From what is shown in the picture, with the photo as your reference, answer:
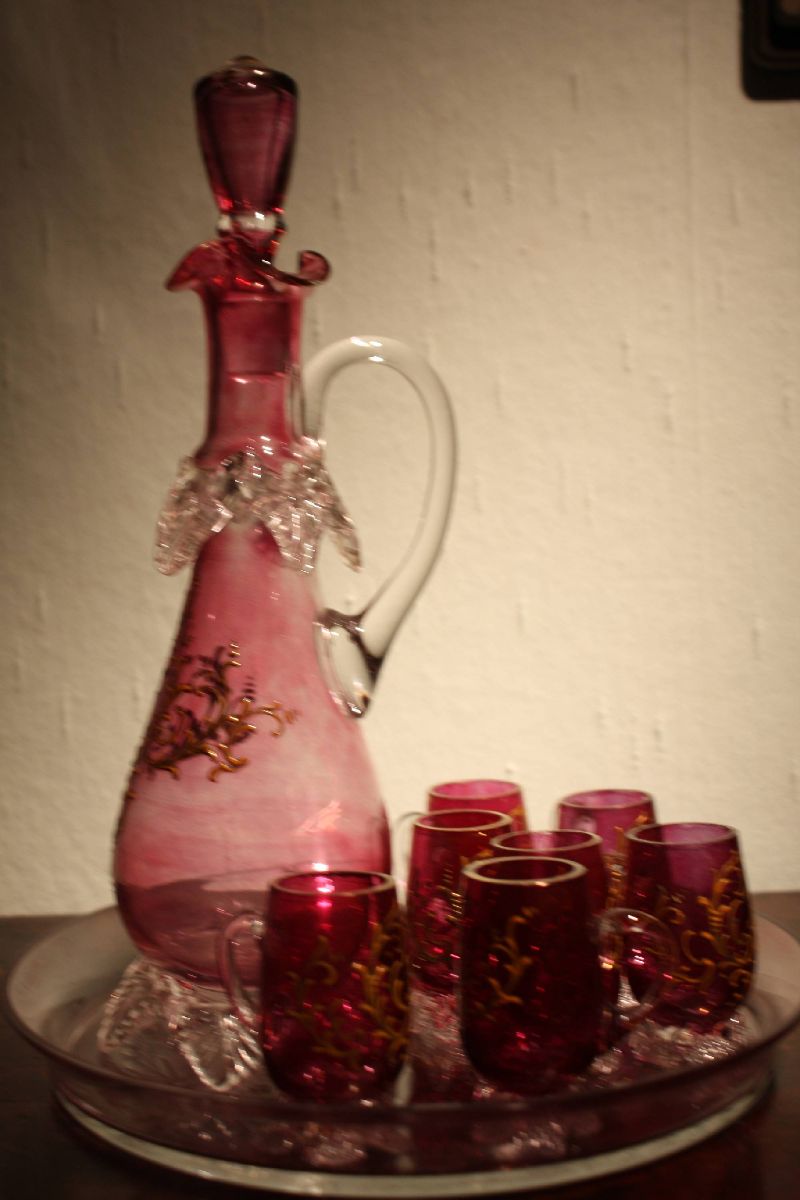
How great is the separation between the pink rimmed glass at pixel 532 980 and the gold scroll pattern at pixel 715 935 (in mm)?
49

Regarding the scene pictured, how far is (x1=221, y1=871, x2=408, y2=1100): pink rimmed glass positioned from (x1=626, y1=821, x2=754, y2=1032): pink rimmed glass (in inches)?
4.6

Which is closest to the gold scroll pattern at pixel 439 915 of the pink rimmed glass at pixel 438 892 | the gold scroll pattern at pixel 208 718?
the pink rimmed glass at pixel 438 892

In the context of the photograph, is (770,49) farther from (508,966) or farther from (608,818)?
(508,966)

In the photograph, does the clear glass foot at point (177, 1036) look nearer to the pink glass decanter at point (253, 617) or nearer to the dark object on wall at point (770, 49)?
the pink glass decanter at point (253, 617)

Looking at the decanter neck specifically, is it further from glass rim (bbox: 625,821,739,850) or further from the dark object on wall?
the dark object on wall

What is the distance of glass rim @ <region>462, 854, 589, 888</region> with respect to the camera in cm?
44

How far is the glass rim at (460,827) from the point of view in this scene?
1.86 ft

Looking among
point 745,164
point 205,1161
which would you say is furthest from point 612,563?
point 205,1161

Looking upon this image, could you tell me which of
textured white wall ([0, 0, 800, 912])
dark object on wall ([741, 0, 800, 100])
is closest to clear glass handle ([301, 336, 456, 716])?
textured white wall ([0, 0, 800, 912])

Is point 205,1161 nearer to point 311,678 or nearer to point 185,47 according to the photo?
point 311,678

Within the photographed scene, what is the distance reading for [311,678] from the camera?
532 mm

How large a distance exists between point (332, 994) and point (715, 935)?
6.2 inches

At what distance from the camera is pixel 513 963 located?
430 millimetres

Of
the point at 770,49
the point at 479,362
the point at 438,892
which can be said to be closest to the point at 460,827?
the point at 438,892
